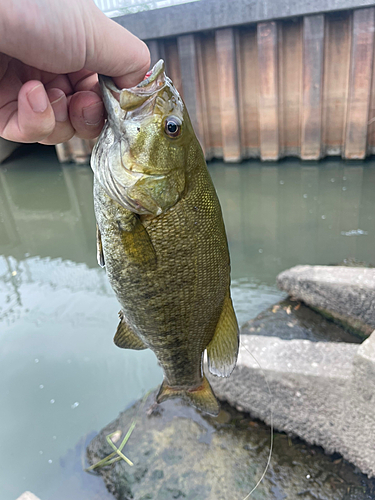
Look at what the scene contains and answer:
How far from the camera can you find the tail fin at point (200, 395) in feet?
5.38

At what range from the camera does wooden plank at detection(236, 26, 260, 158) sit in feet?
29.8

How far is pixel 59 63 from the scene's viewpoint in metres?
1.22

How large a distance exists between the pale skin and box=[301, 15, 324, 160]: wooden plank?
8118mm

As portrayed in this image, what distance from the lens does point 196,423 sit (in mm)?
3000

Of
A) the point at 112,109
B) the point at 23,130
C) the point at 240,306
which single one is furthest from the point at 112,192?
the point at 240,306

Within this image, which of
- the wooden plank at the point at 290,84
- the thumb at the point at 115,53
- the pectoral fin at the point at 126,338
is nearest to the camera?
the thumb at the point at 115,53

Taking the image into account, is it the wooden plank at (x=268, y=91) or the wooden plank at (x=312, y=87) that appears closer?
the wooden plank at (x=312, y=87)

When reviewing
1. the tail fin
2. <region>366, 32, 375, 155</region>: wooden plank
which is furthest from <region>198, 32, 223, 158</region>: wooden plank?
the tail fin

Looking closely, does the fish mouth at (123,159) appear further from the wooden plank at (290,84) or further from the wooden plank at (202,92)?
the wooden plank at (202,92)

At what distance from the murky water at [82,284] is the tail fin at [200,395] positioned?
165cm


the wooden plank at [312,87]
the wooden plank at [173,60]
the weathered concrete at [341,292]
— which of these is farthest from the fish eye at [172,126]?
the wooden plank at [173,60]

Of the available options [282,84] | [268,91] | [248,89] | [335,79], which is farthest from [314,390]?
[248,89]

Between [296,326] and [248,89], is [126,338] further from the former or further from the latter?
[248,89]

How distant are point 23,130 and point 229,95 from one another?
8793 mm
